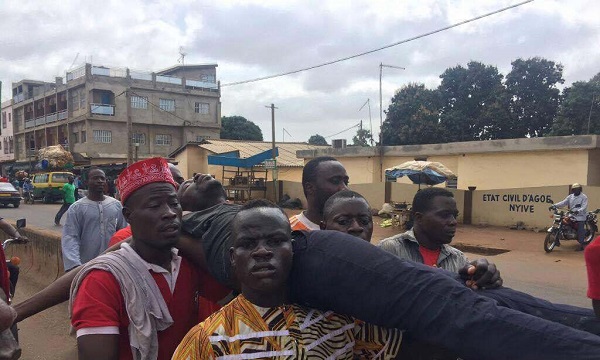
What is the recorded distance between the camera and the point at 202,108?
135ft

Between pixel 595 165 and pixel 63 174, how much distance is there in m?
24.9

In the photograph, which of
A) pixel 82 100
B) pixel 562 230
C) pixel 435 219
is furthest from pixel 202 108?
pixel 435 219

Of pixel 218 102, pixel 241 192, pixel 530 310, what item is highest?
pixel 218 102

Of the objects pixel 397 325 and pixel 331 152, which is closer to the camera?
pixel 397 325

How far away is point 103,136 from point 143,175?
1488 inches

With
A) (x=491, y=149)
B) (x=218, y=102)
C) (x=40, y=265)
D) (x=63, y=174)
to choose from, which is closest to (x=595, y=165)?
(x=491, y=149)

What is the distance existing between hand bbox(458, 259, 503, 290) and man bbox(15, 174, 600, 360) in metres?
0.29

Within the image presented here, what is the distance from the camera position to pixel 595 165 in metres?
13.9

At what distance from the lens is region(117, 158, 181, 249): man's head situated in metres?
1.95

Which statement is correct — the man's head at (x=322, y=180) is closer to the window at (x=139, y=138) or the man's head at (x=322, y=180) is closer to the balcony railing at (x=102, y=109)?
the balcony railing at (x=102, y=109)

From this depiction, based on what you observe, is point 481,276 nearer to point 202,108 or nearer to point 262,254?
point 262,254

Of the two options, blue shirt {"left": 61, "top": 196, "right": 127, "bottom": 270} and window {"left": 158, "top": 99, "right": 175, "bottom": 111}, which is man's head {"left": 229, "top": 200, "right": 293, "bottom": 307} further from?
window {"left": 158, "top": 99, "right": 175, "bottom": 111}

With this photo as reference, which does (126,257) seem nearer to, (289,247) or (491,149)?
(289,247)

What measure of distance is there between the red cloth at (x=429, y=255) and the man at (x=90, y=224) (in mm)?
3060
